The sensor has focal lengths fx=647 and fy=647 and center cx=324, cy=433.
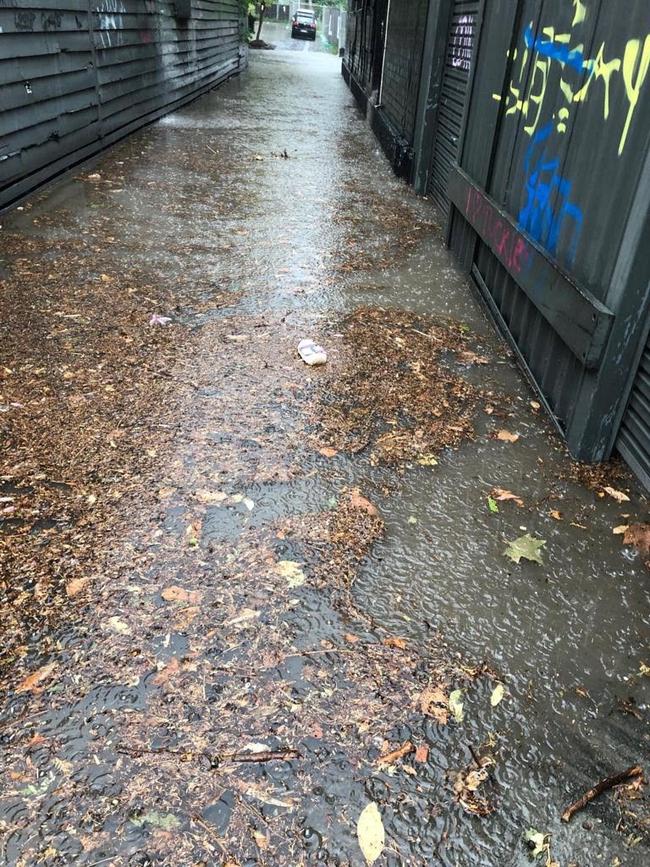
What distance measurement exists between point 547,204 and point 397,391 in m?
1.41

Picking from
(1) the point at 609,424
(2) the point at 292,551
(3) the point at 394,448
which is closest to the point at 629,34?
(1) the point at 609,424

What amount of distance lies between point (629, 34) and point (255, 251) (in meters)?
3.78

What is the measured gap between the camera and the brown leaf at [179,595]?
244 cm

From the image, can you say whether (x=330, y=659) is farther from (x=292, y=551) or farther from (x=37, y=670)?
(x=37, y=670)

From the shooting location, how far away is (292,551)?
8.89 feet

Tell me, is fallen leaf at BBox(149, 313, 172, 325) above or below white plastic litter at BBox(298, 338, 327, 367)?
below

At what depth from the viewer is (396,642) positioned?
2.33 meters

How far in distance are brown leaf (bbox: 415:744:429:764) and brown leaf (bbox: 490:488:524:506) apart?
138 centimetres

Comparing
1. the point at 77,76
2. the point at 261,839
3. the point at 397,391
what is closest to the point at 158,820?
the point at 261,839

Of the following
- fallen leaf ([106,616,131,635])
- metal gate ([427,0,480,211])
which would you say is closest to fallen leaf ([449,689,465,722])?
fallen leaf ([106,616,131,635])

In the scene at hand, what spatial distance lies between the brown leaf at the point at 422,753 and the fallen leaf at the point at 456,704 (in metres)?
0.15

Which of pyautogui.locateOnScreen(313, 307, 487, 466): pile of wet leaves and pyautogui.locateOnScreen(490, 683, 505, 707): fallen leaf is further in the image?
pyautogui.locateOnScreen(313, 307, 487, 466): pile of wet leaves

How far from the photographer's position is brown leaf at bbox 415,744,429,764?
1.96 meters

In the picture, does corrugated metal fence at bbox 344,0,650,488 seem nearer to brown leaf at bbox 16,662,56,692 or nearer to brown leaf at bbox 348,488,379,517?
brown leaf at bbox 348,488,379,517
